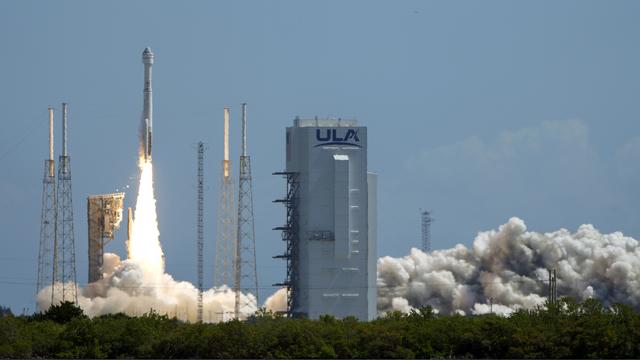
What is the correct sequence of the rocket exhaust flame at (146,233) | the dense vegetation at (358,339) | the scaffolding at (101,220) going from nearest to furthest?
1. the dense vegetation at (358,339)
2. the rocket exhaust flame at (146,233)
3. the scaffolding at (101,220)

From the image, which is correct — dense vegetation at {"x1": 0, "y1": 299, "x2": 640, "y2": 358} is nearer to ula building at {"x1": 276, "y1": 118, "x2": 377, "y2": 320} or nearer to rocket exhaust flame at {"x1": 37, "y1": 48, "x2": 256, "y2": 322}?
ula building at {"x1": 276, "y1": 118, "x2": 377, "y2": 320}

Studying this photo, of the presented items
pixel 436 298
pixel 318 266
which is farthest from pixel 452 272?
pixel 318 266

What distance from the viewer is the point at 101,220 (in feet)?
351

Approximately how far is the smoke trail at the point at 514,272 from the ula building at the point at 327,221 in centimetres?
1285

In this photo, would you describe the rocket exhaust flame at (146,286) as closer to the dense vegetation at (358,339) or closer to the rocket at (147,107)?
the rocket at (147,107)

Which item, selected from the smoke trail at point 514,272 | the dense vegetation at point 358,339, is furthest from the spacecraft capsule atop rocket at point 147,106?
the dense vegetation at point 358,339

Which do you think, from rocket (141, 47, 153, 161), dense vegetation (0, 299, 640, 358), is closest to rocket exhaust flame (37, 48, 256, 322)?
rocket (141, 47, 153, 161)

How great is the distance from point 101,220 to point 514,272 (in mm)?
27771

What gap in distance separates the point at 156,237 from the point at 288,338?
180 ft

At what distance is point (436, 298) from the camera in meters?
112

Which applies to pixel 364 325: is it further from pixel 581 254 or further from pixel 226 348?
pixel 581 254

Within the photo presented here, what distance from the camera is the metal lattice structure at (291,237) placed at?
97125 millimetres

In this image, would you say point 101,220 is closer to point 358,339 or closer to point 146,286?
point 146,286

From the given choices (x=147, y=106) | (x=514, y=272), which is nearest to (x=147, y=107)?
(x=147, y=106)
